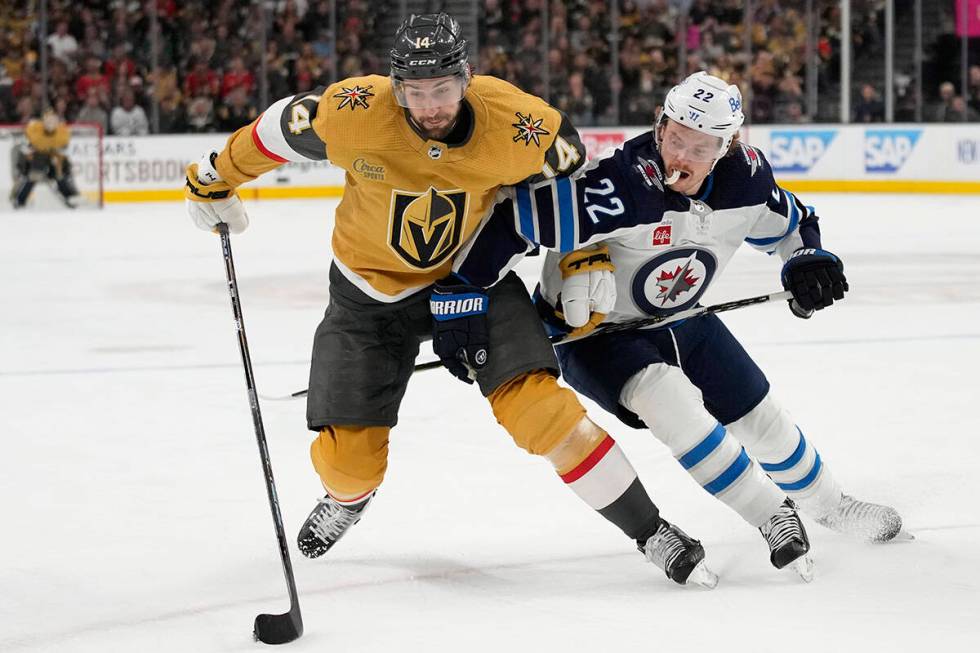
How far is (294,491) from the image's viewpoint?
3.32m

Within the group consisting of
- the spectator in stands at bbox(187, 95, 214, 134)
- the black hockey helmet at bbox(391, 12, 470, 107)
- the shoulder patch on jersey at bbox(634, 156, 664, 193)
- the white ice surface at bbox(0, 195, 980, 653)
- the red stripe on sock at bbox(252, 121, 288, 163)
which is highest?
the black hockey helmet at bbox(391, 12, 470, 107)

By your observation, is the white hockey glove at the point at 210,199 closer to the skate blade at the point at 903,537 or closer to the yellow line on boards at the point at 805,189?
the skate blade at the point at 903,537

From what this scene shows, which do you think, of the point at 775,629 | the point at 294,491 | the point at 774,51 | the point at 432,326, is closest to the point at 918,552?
the point at 775,629

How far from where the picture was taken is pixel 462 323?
→ 2.54 meters

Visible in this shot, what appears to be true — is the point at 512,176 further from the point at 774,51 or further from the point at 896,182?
the point at 774,51

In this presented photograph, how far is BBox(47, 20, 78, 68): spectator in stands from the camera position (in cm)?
1262

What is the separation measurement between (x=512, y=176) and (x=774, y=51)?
10995mm

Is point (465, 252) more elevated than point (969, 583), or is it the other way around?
point (465, 252)

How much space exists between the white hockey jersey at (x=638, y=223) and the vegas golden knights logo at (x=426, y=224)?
6 centimetres

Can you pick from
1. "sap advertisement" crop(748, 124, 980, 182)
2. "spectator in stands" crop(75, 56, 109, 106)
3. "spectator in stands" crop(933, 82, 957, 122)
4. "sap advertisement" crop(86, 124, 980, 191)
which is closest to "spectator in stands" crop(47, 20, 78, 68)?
"spectator in stands" crop(75, 56, 109, 106)

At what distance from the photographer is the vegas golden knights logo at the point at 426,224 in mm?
2500

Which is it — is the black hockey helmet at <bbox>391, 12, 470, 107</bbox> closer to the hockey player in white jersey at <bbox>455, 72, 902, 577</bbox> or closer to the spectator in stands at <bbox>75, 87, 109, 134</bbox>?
the hockey player in white jersey at <bbox>455, 72, 902, 577</bbox>

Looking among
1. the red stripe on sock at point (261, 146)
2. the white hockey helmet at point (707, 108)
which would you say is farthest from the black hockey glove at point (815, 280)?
the red stripe on sock at point (261, 146)

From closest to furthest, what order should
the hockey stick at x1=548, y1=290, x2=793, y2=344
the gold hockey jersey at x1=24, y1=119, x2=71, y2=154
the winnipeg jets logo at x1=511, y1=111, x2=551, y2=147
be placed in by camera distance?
the winnipeg jets logo at x1=511, y1=111, x2=551, y2=147 → the hockey stick at x1=548, y1=290, x2=793, y2=344 → the gold hockey jersey at x1=24, y1=119, x2=71, y2=154
